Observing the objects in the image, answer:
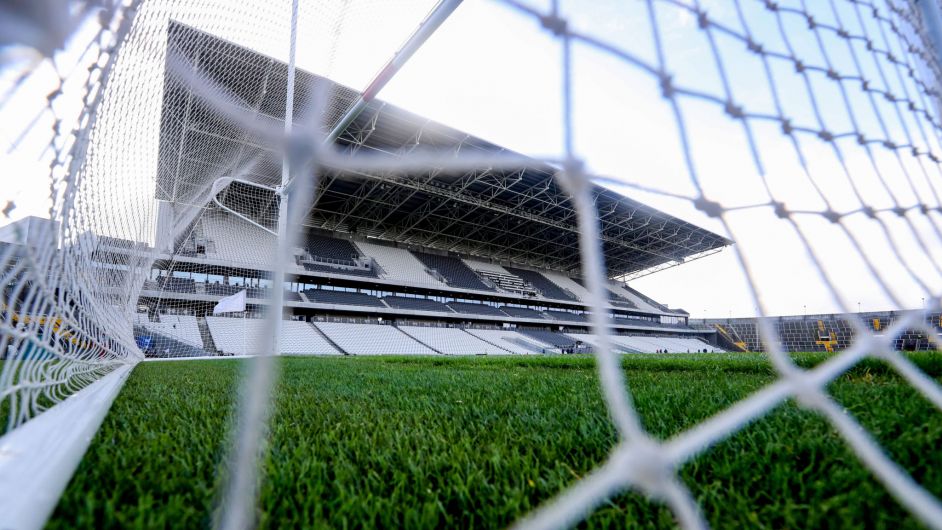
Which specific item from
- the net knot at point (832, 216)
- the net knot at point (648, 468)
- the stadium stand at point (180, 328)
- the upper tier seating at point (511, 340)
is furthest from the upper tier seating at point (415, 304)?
the net knot at point (648, 468)

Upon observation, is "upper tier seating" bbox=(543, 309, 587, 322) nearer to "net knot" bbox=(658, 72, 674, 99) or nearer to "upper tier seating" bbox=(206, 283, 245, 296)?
"upper tier seating" bbox=(206, 283, 245, 296)

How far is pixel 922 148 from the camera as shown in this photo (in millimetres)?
1937

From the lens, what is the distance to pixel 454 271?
23.1 m

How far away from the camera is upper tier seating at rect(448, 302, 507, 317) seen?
2136cm

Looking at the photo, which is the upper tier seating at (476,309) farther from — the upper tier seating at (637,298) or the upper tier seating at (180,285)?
the upper tier seating at (180,285)

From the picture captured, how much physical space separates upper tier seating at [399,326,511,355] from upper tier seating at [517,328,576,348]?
358 centimetres

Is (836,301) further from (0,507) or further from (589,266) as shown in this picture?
(0,507)

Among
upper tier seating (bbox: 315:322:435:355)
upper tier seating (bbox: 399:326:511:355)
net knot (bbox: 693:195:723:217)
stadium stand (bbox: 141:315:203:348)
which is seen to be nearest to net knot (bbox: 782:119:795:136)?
net knot (bbox: 693:195:723:217)

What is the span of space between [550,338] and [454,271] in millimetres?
5665

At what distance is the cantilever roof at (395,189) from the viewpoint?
4.54 m

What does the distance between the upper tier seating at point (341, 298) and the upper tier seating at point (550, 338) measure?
279 inches

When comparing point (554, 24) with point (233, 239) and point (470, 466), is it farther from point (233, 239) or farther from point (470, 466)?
point (233, 239)

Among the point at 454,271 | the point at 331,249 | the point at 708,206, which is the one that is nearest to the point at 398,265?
the point at 331,249

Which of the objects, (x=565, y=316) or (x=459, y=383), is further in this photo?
(x=565, y=316)
